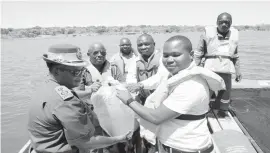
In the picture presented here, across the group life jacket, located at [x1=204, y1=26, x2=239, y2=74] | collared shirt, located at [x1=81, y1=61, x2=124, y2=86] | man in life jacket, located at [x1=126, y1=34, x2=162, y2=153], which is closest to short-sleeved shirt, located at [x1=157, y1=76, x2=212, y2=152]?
man in life jacket, located at [x1=126, y1=34, x2=162, y2=153]

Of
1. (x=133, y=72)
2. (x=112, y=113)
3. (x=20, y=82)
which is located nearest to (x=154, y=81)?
(x=112, y=113)

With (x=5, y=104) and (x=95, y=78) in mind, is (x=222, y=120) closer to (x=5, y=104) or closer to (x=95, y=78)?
(x=95, y=78)

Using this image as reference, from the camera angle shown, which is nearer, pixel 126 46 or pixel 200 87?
pixel 200 87

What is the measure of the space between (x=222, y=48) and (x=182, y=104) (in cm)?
255

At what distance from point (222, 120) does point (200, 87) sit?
2.50 meters

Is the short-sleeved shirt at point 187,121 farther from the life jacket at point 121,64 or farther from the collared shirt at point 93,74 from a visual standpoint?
the life jacket at point 121,64

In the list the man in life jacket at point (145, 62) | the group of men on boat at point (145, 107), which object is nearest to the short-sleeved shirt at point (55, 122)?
the group of men on boat at point (145, 107)

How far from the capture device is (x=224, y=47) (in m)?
3.77

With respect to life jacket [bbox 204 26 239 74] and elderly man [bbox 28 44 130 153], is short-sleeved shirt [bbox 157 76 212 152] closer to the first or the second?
elderly man [bbox 28 44 130 153]

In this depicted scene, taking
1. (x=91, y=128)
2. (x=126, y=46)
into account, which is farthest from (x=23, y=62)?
(x=91, y=128)

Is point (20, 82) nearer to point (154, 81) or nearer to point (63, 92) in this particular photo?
point (154, 81)

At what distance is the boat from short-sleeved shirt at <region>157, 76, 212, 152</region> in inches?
21.4

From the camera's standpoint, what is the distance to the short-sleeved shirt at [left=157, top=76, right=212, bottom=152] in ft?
5.11

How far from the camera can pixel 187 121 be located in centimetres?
165
